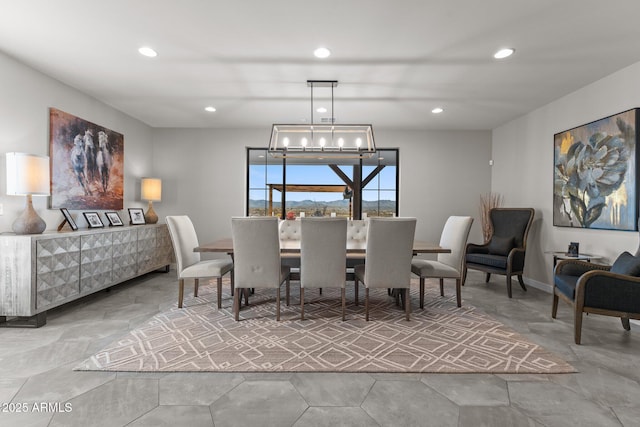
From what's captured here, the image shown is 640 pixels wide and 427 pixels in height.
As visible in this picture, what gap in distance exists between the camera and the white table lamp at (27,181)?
274 centimetres

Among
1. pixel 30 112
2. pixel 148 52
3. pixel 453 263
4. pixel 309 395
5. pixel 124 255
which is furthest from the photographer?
pixel 124 255

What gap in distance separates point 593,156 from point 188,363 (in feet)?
15.2

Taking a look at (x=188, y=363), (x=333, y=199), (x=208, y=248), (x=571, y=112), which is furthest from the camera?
(x=333, y=199)

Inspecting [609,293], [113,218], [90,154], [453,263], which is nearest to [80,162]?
[90,154]

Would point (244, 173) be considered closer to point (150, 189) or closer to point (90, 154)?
point (150, 189)

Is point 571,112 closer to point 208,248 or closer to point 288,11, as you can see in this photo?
point 288,11

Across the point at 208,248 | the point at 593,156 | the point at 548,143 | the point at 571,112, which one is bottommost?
Answer: the point at 208,248

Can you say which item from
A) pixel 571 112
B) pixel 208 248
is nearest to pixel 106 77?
pixel 208 248

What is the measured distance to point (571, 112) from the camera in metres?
3.86

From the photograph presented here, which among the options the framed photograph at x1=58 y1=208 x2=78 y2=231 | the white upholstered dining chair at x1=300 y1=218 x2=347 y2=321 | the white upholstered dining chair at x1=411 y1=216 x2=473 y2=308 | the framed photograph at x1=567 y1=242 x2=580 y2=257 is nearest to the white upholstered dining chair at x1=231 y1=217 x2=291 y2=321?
the white upholstered dining chair at x1=300 y1=218 x2=347 y2=321

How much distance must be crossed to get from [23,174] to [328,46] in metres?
3.00

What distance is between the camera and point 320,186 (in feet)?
19.9

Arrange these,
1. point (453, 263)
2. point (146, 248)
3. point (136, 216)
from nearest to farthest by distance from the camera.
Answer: point (453, 263)
point (146, 248)
point (136, 216)

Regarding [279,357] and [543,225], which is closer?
[279,357]
